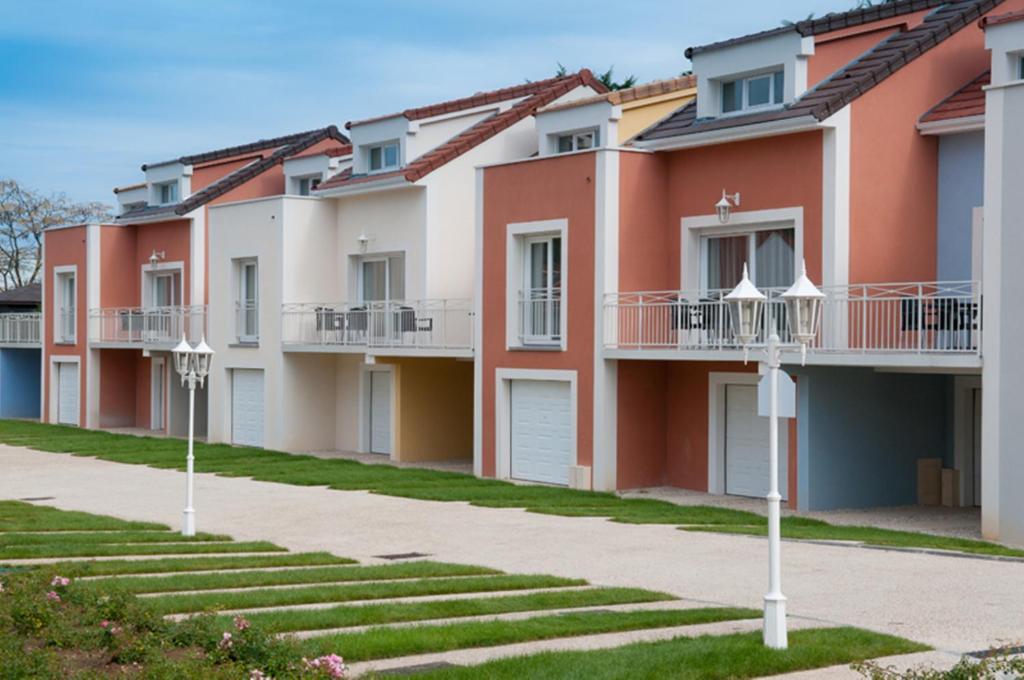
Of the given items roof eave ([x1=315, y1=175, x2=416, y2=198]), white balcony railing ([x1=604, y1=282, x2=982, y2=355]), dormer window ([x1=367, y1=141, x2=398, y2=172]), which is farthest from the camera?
dormer window ([x1=367, y1=141, x2=398, y2=172])

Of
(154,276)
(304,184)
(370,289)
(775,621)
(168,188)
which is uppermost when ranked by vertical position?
(168,188)

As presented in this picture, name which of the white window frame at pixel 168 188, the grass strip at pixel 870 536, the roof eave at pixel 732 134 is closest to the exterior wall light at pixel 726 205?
the roof eave at pixel 732 134

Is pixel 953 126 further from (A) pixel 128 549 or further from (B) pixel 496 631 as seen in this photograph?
(B) pixel 496 631

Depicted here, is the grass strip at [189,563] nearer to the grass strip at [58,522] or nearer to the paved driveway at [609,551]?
the paved driveway at [609,551]

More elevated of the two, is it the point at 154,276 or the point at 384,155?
the point at 384,155

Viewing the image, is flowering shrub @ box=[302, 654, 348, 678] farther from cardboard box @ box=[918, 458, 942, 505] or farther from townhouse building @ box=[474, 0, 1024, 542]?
cardboard box @ box=[918, 458, 942, 505]

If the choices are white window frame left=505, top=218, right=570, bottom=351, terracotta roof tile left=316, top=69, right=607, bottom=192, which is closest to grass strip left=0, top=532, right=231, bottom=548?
white window frame left=505, top=218, right=570, bottom=351

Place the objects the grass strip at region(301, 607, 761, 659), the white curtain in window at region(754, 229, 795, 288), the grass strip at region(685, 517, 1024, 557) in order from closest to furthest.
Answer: the grass strip at region(301, 607, 761, 659) < the grass strip at region(685, 517, 1024, 557) < the white curtain in window at region(754, 229, 795, 288)

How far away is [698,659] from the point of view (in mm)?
10523

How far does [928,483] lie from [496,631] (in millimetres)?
13708

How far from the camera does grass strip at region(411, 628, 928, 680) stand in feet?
33.1

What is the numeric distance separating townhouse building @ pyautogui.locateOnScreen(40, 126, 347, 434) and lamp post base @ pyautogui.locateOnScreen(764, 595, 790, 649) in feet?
96.0

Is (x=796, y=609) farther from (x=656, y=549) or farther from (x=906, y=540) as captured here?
(x=906, y=540)

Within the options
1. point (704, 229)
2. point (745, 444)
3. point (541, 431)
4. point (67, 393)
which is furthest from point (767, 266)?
point (67, 393)
